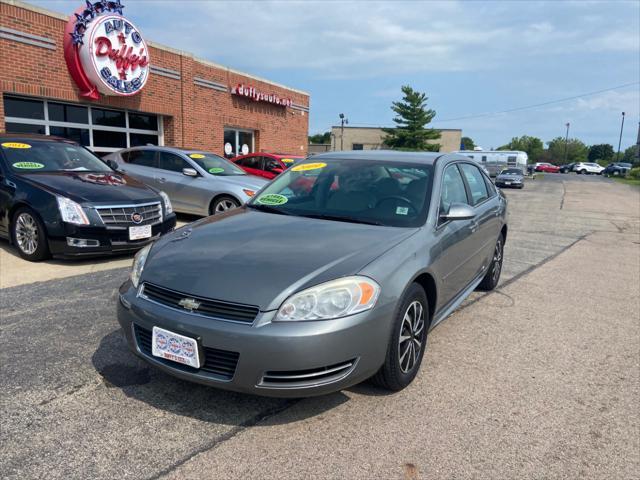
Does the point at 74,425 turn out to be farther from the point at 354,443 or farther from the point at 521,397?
the point at 521,397

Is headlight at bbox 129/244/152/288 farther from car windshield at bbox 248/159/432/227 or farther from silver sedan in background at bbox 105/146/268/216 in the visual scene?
silver sedan in background at bbox 105/146/268/216

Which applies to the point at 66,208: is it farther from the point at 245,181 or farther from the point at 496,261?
the point at 496,261

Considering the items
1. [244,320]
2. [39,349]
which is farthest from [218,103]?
[244,320]

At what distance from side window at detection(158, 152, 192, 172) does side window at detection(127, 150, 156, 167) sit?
0.66 feet

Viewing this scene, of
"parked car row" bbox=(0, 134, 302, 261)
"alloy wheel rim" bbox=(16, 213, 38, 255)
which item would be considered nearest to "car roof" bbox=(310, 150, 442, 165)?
"parked car row" bbox=(0, 134, 302, 261)

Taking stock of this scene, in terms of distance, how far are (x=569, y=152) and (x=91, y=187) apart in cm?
12202

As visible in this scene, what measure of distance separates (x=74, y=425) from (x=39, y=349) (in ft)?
3.81

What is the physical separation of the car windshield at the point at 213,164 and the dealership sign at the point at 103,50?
14.1 feet

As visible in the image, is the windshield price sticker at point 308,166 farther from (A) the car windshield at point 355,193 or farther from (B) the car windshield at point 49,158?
(B) the car windshield at point 49,158

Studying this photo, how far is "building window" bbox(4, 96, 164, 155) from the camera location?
36.9 ft

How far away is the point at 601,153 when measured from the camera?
378 feet

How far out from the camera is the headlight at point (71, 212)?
5.68 m

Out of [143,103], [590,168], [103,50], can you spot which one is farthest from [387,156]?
[590,168]

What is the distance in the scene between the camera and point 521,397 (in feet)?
9.98
